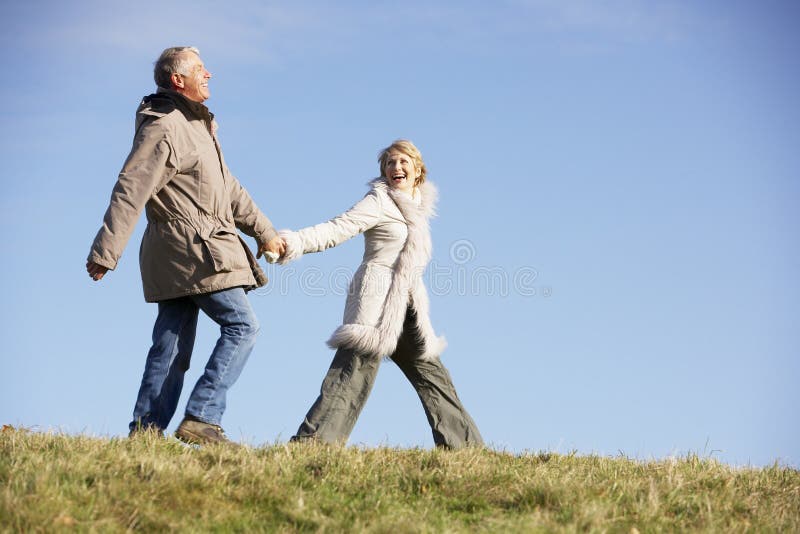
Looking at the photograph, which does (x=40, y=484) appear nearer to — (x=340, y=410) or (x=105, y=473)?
(x=105, y=473)

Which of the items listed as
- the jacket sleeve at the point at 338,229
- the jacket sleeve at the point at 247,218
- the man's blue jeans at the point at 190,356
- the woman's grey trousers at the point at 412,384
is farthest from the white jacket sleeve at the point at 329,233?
the woman's grey trousers at the point at 412,384

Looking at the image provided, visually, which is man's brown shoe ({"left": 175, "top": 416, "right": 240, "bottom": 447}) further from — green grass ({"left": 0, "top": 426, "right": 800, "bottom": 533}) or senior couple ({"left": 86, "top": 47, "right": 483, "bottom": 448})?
green grass ({"left": 0, "top": 426, "right": 800, "bottom": 533})

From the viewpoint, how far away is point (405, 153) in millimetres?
7652

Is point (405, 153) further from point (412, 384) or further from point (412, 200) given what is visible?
point (412, 384)

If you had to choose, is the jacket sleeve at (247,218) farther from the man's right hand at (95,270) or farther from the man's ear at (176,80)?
the man's right hand at (95,270)

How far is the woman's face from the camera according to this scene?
25.0 feet

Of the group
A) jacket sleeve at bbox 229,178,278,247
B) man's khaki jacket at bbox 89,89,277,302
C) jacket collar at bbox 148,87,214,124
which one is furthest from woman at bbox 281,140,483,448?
jacket collar at bbox 148,87,214,124

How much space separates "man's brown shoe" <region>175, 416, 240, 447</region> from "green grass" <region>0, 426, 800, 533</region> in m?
0.12

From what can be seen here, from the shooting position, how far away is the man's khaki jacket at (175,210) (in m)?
6.40

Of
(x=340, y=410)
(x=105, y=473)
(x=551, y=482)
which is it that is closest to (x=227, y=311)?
(x=340, y=410)

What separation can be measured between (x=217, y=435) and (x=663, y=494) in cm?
298

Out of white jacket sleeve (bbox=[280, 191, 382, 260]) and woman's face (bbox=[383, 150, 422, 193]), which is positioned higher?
woman's face (bbox=[383, 150, 422, 193])

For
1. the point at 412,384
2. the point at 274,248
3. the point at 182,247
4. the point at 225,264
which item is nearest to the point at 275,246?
the point at 274,248

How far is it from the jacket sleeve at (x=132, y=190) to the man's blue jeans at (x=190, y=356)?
26.8 inches
